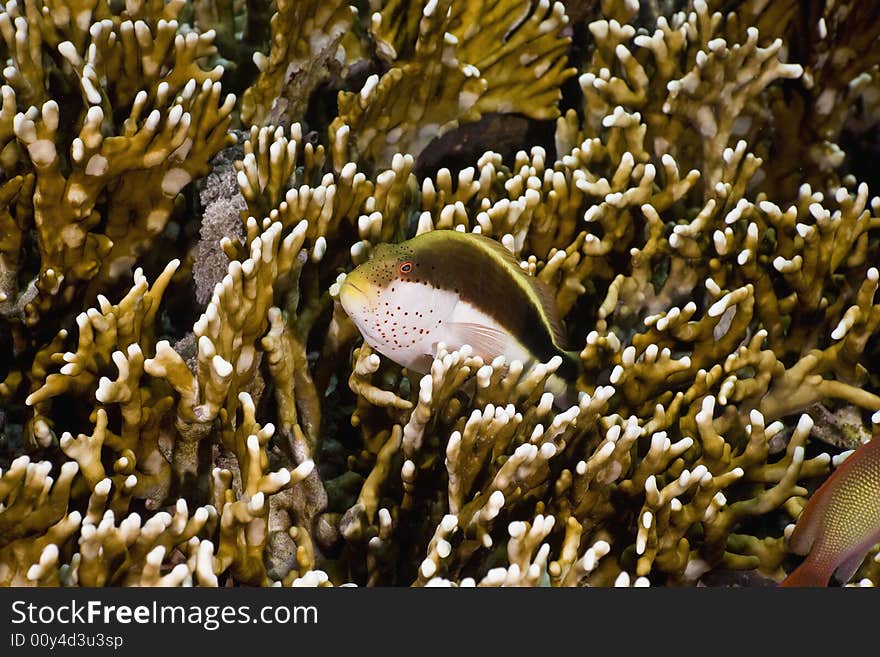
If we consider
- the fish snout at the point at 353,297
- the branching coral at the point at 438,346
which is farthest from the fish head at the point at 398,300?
the branching coral at the point at 438,346

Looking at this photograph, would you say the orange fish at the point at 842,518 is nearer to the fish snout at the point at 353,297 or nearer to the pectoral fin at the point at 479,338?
the pectoral fin at the point at 479,338

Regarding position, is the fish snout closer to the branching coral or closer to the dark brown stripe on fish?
the dark brown stripe on fish

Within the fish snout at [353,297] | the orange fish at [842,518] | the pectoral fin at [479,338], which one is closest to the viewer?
the orange fish at [842,518]

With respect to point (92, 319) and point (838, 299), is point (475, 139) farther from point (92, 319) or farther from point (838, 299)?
point (92, 319)

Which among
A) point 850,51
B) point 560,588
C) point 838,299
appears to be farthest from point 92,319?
point 850,51

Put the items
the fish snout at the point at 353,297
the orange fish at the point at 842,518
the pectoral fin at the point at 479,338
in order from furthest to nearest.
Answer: the pectoral fin at the point at 479,338 < the fish snout at the point at 353,297 < the orange fish at the point at 842,518

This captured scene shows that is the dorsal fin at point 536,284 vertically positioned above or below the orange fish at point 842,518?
above

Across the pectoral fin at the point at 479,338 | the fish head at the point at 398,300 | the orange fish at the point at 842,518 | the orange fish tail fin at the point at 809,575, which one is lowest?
the orange fish tail fin at the point at 809,575

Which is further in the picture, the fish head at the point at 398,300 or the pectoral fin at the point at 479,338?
the pectoral fin at the point at 479,338

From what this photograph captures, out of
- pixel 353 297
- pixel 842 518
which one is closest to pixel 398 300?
pixel 353 297
